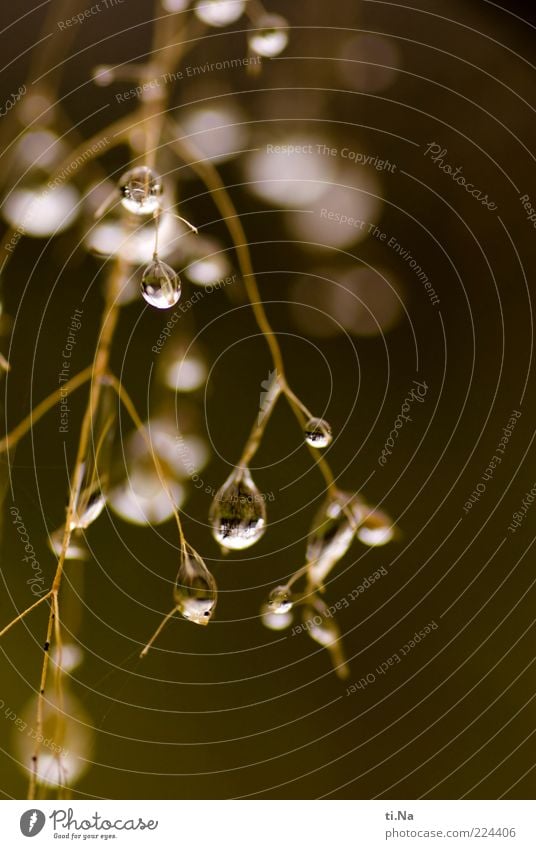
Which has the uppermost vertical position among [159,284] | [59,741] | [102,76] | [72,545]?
[102,76]

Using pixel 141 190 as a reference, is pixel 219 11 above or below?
above

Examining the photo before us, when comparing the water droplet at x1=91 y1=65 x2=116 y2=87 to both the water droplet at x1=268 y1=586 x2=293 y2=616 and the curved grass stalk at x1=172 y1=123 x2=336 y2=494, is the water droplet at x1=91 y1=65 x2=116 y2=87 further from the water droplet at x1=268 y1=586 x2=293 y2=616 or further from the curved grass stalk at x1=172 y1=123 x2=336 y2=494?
the water droplet at x1=268 y1=586 x2=293 y2=616

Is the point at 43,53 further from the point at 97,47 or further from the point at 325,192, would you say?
the point at 325,192

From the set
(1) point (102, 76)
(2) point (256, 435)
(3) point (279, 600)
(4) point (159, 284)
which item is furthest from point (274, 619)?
(1) point (102, 76)

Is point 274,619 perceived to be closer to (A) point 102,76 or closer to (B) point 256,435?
(B) point 256,435

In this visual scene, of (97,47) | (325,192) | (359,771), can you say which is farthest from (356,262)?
(359,771)

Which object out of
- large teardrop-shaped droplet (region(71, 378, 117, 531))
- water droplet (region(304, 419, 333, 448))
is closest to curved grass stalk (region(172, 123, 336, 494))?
water droplet (region(304, 419, 333, 448))
